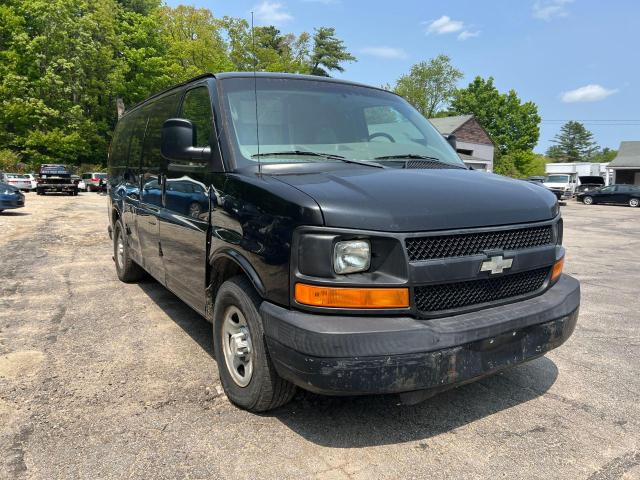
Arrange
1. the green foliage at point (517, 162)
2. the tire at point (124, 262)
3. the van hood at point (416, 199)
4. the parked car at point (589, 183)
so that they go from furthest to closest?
the green foliage at point (517, 162), the parked car at point (589, 183), the tire at point (124, 262), the van hood at point (416, 199)

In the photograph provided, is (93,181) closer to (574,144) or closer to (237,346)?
(237,346)

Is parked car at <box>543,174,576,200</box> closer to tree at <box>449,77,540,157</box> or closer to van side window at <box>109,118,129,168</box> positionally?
tree at <box>449,77,540,157</box>

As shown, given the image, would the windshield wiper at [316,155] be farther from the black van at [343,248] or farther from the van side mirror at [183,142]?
the van side mirror at [183,142]

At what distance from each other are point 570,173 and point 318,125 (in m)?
55.9

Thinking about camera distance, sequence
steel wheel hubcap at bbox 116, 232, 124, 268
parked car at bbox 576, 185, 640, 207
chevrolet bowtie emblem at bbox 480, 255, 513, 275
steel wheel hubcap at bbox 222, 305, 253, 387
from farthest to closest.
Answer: parked car at bbox 576, 185, 640, 207, steel wheel hubcap at bbox 116, 232, 124, 268, steel wheel hubcap at bbox 222, 305, 253, 387, chevrolet bowtie emblem at bbox 480, 255, 513, 275

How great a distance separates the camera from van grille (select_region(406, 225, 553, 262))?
8.09 feet

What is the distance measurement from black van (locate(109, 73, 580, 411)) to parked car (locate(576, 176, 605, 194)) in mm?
42319

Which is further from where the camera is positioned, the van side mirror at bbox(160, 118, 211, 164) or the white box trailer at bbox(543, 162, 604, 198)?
the white box trailer at bbox(543, 162, 604, 198)

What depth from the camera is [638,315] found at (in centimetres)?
559

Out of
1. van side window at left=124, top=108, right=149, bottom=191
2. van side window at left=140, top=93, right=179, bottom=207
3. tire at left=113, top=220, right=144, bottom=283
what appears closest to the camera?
van side window at left=140, top=93, right=179, bottom=207

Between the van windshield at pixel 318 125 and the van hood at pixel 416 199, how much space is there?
40 cm

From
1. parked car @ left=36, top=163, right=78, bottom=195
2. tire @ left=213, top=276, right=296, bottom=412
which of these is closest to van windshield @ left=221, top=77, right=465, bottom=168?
tire @ left=213, top=276, right=296, bottom=412

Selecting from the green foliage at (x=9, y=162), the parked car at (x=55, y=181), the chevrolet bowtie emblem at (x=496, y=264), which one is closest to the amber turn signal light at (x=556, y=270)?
the chevrolet bowtie emblem at (x=496, y=264)

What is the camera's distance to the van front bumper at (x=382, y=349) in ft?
7.57
